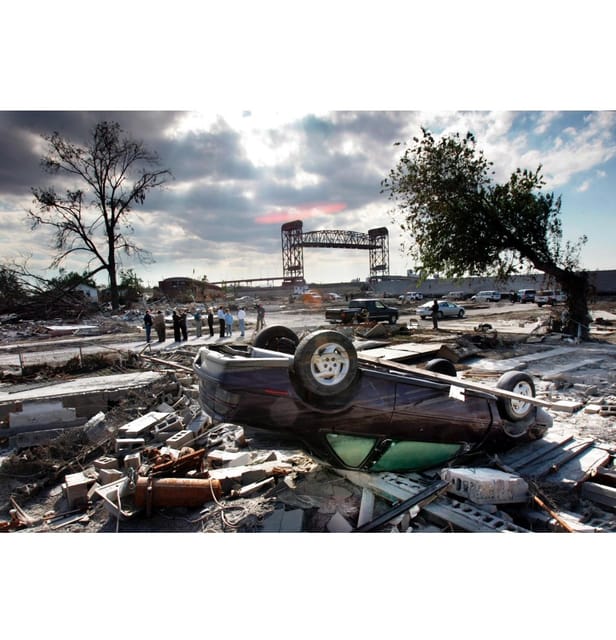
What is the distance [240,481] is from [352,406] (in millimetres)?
1401

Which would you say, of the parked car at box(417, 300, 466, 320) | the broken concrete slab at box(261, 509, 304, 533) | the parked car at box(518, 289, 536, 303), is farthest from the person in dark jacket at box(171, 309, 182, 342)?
the parked car at box(518, 289, 536, 303)

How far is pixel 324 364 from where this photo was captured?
8.91ft

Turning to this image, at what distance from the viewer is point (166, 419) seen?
4.94 meters

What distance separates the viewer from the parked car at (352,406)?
8.83 feet

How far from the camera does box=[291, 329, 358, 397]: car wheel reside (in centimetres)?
263

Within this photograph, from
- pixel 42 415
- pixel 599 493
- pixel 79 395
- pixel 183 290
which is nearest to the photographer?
pixel 599 493

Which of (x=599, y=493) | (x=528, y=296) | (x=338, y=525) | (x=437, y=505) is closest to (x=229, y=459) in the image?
(x=338, y=525)

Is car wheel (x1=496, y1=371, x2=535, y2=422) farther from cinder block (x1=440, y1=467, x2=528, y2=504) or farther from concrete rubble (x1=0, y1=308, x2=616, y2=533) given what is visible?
cinder block (x1=440, y1=467, x2=528, y2=504)

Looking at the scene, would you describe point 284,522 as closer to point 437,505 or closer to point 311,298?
point 437,505

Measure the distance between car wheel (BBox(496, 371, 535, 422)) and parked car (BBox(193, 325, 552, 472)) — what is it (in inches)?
0.4

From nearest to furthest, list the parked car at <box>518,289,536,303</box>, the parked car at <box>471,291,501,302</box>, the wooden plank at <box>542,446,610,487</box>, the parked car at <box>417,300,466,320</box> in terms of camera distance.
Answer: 1. the wooden plank at <box>542,446,610,487</box>
2. the parked car at <box>417,300,466,320</box>
3. the parked car at <box>518,289,536,303</box>
4. the parked car at <box>471,291,501,302</box>

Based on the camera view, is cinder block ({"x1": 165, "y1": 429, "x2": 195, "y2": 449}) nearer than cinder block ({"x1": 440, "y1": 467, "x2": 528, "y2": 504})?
No

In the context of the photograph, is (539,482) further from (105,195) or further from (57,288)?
(57,288)

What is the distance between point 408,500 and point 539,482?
133 centimetres
